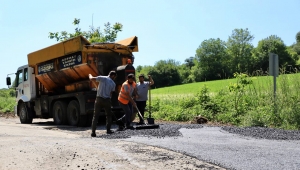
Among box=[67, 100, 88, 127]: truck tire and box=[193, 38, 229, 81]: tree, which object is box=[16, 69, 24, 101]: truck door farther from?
box=[193, 38, 229, 81]: tree

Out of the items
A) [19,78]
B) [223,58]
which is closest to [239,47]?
[223,58]

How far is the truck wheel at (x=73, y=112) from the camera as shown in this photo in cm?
1378

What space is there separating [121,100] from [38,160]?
16.4ft

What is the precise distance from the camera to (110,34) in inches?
1095

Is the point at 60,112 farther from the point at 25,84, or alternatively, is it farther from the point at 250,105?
the point at 250,105

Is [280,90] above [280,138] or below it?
above

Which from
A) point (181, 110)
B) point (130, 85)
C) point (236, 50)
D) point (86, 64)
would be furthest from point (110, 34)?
point (236, 50)

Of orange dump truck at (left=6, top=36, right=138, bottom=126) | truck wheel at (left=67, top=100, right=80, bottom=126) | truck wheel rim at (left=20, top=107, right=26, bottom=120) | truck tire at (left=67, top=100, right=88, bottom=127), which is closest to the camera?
orange dump truck at (left=6, top=36, right=138, bottom=126)

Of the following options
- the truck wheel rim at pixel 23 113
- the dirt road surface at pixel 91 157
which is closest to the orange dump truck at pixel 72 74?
the truck wheel rim at pixel 23 113

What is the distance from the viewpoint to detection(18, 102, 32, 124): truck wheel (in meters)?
17.1

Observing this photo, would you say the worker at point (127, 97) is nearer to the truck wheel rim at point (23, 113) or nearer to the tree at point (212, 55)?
the truck wheel rim at point (23, 113)

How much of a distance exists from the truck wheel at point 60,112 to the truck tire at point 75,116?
0.34 m

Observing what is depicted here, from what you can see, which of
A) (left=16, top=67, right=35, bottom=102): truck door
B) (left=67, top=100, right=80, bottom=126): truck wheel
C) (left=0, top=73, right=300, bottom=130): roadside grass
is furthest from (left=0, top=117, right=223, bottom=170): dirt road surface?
(left=16, top=67, right=35, bottom=102): truck door

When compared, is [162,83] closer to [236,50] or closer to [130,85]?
[236,50]
